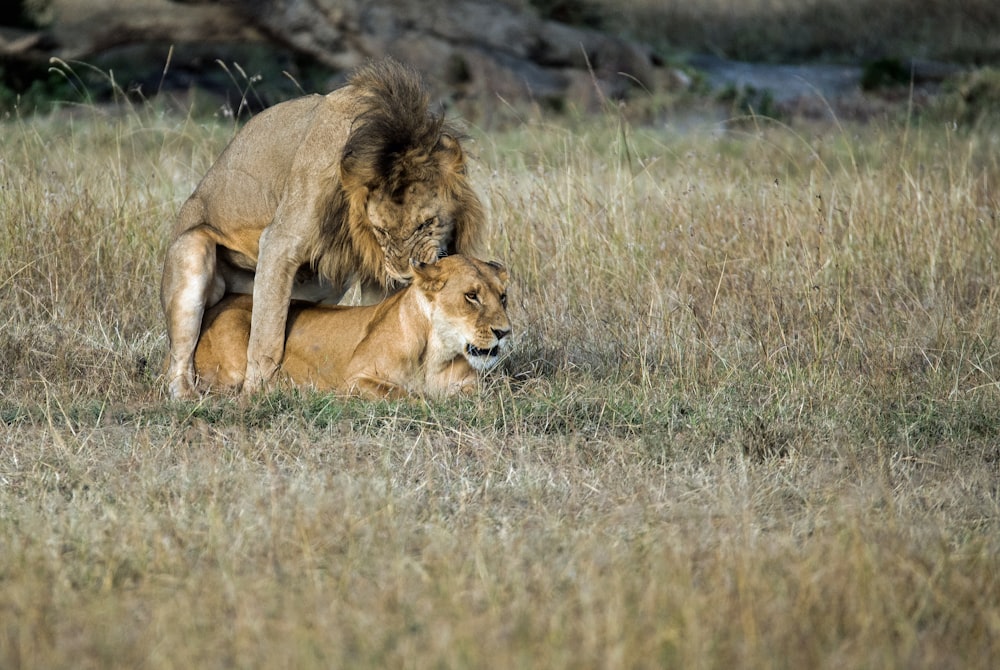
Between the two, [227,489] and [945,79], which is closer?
[227,489]

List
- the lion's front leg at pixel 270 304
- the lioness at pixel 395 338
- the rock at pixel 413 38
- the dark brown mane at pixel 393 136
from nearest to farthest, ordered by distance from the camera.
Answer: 1. the dark brown mane at pixel 393 136
2. the lioness at pixel 395 338
3. the lion's front leg at pixel 270 304
4. the rock at pixel 413 38

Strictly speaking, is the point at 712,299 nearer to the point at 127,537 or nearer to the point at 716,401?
the point at 716,401

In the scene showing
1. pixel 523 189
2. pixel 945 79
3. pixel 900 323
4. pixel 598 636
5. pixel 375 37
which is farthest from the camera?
pixel 945 79

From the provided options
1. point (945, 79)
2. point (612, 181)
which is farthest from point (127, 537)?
point (945, 79)

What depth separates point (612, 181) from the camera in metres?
9.34

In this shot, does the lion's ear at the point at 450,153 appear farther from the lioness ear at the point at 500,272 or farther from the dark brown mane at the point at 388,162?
the lioness ear at the point at 500,272

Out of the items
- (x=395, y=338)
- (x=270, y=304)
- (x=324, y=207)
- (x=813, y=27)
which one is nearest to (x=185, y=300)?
(x=270, y=304)

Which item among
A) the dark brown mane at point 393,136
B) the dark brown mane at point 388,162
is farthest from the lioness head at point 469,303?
the dark brown mane at point 393,136

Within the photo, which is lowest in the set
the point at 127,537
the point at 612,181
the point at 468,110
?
the point at 468,110

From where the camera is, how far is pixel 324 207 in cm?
582

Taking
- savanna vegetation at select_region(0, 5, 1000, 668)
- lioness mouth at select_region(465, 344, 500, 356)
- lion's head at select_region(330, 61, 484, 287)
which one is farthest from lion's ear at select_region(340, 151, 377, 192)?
savanna vegetation at select_region(0, 5, 1000, 668)

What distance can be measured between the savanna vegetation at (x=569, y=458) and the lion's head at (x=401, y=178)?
2.32ft

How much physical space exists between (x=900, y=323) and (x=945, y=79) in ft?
34.0

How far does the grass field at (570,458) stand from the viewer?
10.5 feet
